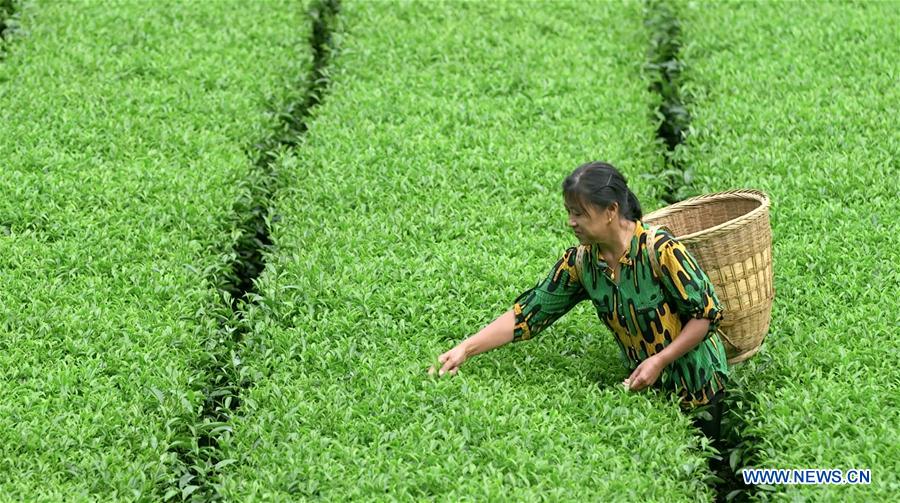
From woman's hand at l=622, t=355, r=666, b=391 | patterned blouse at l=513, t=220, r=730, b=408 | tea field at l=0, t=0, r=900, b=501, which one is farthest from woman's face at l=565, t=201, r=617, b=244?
tea field at l=0, t=0, r=900, b=501

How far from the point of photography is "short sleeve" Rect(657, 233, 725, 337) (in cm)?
487

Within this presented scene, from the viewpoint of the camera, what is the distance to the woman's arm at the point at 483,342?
5277 mm

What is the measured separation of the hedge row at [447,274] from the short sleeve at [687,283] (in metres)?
0.46

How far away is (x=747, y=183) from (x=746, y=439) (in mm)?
2105

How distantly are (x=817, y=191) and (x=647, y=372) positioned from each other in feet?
7.73

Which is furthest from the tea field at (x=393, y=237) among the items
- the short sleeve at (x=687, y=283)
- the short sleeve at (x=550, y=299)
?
the short sleeve at (x=687, y=283)

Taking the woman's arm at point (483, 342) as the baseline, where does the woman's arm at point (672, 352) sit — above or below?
above

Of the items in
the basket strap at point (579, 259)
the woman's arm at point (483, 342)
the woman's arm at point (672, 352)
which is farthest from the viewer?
the woman's arm at point (483, 342)

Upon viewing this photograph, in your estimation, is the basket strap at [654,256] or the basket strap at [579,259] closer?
the basket strap at [654,256]

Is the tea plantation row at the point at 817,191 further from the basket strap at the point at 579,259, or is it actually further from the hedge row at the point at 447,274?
the basket strap at the point at 579,259

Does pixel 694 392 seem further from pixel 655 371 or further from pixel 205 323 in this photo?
pixel 205 323

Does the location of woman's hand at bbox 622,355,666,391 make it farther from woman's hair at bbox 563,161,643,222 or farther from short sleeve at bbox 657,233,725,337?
woman's hair at bbox 563,161,643,222

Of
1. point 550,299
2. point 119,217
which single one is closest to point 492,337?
point 550,299

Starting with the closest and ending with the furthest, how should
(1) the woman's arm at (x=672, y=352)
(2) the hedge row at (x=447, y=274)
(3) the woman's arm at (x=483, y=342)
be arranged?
(2) the hedge row at (x=447, y=274), (1) the woman's arm at (x=672, y=352), (3) the woman's arm at (x=483, y=342)
